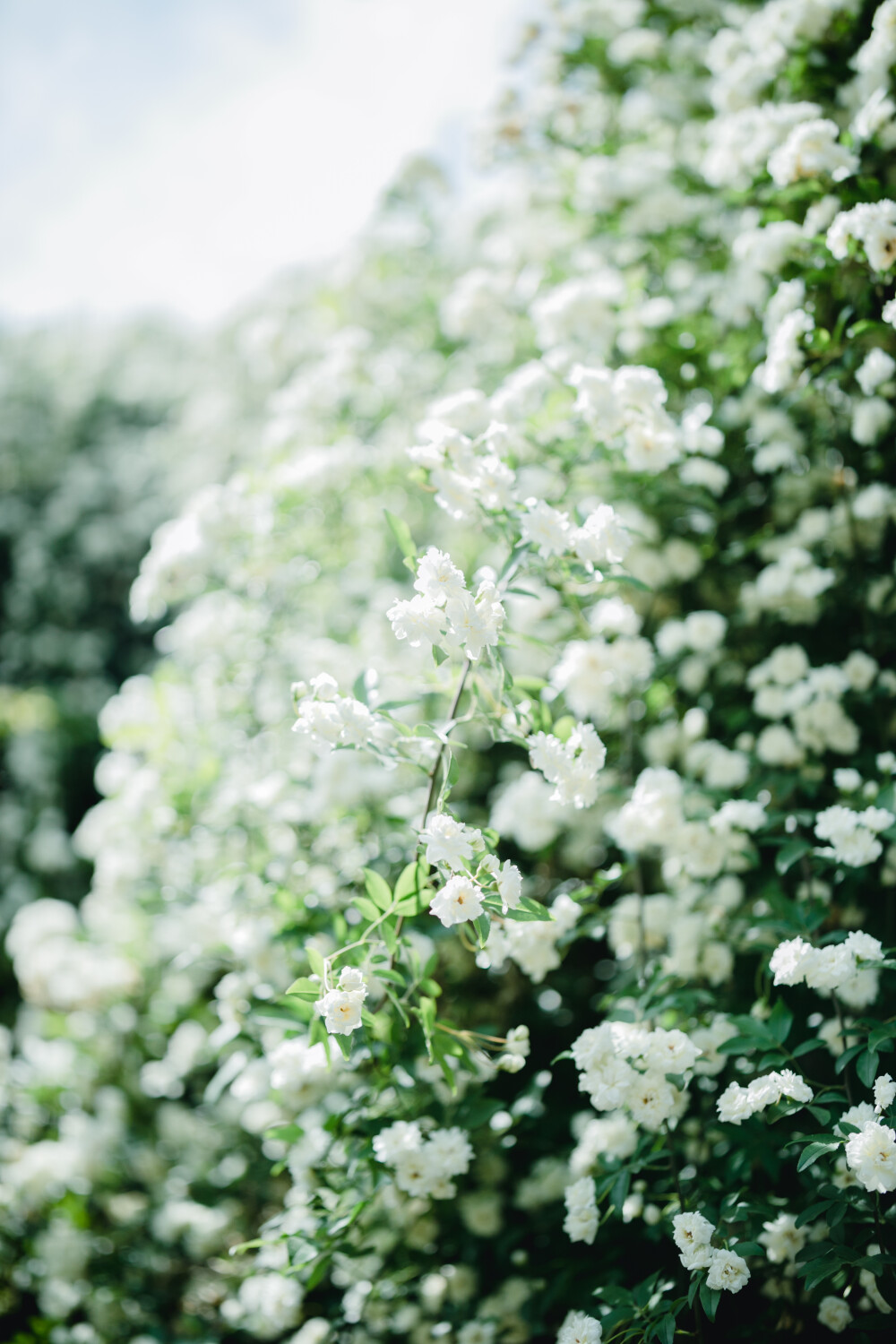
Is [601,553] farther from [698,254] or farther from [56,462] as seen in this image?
[56,462]

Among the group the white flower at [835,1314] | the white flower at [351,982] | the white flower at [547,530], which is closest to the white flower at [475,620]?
the white flower at [547,530]

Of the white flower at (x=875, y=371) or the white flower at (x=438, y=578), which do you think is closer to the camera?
the white flower at (x=438, y=578)

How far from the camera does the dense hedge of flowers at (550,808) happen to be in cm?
126

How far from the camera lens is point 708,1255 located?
1103 millimetres

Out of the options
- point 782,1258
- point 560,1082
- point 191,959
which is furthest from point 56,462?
point 782,1258

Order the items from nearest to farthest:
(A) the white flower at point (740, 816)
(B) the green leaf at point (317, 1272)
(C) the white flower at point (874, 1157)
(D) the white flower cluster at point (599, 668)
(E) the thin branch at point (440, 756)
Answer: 1. (C) the white flower at point (874, 1157)
2. (E) the thin branch at point (440, 756)
3. (B) the green leaf at point (317, 1272)
4. (A) the white flower at point (740, 816)
5. (D) the white flower cluster at point (599, 668)

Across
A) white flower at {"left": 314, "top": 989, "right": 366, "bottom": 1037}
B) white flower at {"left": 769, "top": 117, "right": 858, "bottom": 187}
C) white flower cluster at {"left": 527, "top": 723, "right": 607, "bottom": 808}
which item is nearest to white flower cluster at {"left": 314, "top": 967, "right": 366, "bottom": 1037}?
white flower at {"left": 314, "top": 989, "right": 366, "bottom": 1037}

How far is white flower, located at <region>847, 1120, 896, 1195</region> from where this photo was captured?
1018mm

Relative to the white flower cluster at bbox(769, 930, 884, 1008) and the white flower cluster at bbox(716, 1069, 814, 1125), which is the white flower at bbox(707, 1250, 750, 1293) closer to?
the white flower cluster at bbox(716, 1069, 814, 1125)

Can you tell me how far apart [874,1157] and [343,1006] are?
70cm

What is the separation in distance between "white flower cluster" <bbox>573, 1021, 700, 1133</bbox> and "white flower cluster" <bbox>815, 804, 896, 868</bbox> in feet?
1.39

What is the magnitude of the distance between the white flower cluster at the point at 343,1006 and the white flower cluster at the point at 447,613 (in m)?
0.46

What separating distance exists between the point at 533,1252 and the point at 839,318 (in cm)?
195

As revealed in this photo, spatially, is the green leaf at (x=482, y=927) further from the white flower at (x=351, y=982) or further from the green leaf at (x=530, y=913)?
the white flower at (x=351, y=982)
